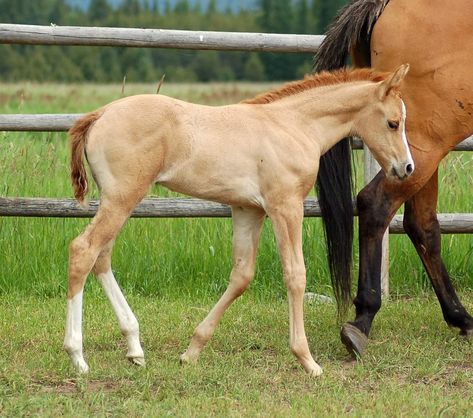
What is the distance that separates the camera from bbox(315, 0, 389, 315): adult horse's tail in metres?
5.27

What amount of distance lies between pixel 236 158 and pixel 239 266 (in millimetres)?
569

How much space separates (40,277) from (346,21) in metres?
2.74

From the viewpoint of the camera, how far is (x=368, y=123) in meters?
4.66

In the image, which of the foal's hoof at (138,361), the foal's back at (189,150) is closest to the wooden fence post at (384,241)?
the foal's back at (189,150)

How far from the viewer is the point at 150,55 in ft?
185

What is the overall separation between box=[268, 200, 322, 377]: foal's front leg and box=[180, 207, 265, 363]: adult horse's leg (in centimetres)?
25

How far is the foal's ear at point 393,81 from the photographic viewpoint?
4504 millimetres

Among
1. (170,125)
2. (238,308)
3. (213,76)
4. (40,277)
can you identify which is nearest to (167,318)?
(238,308)

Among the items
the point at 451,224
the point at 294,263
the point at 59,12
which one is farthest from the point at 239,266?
the point at 59,12

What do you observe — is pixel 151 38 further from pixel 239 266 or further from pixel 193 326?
pixel 239 266

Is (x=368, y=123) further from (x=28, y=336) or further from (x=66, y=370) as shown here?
(x=28, y=336)

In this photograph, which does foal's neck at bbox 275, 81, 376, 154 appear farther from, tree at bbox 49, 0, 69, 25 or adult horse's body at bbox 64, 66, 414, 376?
tree at bbox 49, 0, 69, 25

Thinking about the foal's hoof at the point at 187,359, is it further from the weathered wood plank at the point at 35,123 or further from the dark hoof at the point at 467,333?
the weathered wood plank at the point at 35,123

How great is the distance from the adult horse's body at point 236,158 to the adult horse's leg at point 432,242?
3.03 ft
